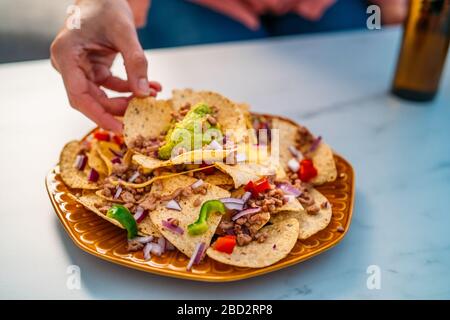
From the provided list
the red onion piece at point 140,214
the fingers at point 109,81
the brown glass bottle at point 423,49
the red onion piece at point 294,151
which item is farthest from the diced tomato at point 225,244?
the brown glass bottle at point 423,49

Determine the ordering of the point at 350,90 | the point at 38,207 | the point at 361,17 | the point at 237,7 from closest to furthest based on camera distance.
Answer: the point at 38,207
the point at 350,90
the point at 237,7
the point at 361,17

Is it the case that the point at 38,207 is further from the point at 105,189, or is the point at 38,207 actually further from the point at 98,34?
the point at 98,34

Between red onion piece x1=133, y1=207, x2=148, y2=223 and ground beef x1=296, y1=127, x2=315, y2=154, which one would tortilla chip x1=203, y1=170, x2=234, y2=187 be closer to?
red onion piece x1=133, y1=207, x2=148, y2=223

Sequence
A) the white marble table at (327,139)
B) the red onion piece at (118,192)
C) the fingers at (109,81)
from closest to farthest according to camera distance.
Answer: the white marble table at (327,139) → the red onion piece at (118,192) → the fingers at (109,81)

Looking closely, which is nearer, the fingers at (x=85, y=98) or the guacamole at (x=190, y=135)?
the guacamole at (x=190, y=135)

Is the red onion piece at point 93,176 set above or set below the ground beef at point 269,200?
below

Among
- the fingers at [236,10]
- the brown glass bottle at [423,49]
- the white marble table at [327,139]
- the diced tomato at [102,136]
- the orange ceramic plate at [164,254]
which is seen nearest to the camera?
the orange ceramic plate at [164,254]

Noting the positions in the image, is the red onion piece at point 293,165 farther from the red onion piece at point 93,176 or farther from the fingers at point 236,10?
the fingers at point 236,10
